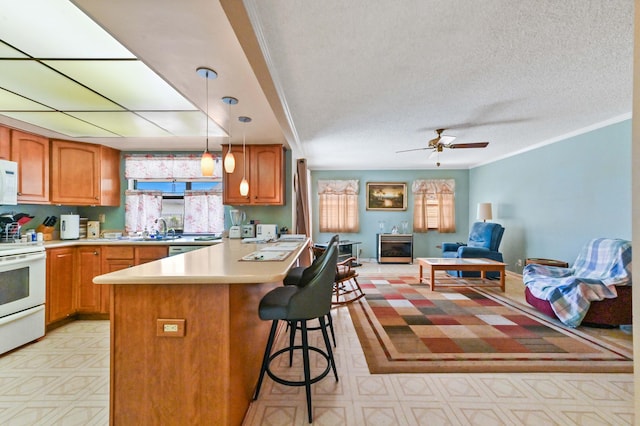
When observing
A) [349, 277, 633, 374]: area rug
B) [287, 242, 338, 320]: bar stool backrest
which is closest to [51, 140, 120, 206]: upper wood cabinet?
[287, 242, 338, 320]: bar stool backrest

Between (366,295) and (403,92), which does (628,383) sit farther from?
(403,92)

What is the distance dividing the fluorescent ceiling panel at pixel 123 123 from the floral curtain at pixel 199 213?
40.2 inches

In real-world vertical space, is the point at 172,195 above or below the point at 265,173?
below

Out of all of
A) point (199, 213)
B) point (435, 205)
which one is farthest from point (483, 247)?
point (199, 213)

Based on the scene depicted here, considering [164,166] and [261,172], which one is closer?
[261,172]

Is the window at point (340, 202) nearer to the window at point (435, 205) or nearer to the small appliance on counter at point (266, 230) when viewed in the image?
the window at point (435, 205)

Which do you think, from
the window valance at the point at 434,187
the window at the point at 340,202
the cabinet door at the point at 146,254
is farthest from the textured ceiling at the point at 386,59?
the window at the point at 340,202

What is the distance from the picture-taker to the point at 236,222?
373 cm

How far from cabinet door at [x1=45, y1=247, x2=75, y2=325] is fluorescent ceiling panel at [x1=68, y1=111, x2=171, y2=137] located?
1383 millimetres

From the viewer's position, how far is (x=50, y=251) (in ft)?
9.22

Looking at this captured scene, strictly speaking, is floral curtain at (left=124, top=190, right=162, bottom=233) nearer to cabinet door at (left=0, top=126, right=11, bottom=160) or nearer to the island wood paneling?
cabinet door at (left=0, top=126, right=11, bottom=160)

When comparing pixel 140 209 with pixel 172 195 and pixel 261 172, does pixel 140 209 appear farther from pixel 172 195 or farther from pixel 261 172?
pixel 261 172

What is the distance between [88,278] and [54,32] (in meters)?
2.59

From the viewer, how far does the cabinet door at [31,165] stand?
9.36 feet
